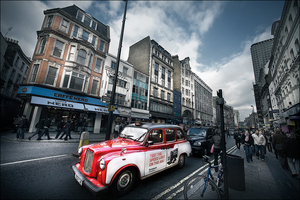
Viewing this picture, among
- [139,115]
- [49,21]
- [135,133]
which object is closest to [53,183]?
[135,133]

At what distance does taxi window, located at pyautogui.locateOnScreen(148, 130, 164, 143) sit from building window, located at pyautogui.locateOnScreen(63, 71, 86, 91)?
15.7 metres

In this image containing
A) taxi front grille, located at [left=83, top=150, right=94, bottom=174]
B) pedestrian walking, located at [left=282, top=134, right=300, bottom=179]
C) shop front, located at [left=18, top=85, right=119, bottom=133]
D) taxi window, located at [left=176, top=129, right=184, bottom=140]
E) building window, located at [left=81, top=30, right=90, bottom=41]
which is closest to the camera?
taxi front grille, located at [left=83, top=150, right=94, bottom=174]

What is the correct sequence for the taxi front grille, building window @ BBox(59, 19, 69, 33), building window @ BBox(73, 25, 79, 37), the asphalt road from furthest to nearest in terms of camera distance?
building window @ BBox(73, 25, 79, 37) → building window @ BBox(59, 19, 69, 33) → the taxi front grille → the asphalt road


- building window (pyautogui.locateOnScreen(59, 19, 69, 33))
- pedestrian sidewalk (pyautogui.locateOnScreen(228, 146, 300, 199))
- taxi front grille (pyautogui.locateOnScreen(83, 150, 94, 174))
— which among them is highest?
building window (pyautogui.locateOnScreen(59, 19, 69, 33))

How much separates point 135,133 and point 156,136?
31.5 inches

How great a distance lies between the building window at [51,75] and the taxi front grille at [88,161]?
16034 millimetres

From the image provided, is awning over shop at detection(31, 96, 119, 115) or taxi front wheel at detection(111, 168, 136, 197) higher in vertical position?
awning over shop at detection(31, 96, 119, 115)

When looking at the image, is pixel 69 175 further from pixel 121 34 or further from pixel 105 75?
pixel 105 75

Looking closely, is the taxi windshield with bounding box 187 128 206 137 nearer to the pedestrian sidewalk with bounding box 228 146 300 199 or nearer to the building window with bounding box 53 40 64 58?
the pedestrian sidewalk with bounding box 228 146 300 199

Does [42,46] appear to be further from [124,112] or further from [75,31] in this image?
[124,112]

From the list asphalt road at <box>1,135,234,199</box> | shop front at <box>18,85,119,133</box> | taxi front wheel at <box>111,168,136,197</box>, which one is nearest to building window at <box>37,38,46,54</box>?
shop front at <box>18,85,119,133</box>

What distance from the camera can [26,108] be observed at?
13.0m

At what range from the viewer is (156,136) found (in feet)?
13.9

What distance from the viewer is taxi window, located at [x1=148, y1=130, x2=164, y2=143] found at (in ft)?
13.3
